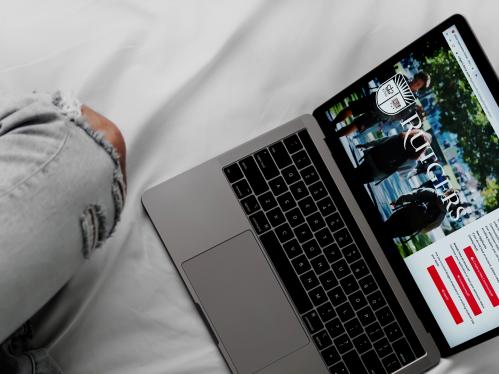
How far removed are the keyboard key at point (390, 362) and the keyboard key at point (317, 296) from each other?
13 cm

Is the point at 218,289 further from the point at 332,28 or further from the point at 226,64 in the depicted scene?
the point at 332,28

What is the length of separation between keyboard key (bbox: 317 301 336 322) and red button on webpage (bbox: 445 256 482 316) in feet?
0.62

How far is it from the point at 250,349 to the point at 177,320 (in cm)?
13

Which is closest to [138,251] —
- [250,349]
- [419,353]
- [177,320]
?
[177,320]

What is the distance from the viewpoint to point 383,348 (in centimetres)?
91

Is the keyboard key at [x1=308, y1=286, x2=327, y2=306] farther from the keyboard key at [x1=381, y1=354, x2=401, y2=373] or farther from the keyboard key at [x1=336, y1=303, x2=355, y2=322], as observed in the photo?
the keyboard key at [x1=381, y1=354, x2=401, y2=373]

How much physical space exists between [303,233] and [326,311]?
0.13 metres

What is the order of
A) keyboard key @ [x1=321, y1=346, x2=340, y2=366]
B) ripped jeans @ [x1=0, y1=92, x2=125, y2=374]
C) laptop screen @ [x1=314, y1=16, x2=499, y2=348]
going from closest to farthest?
ripped jeans @ [x1=0, y1=92, x2=125, y2=374] → laptop screen @ [x1=314, y1=16, x2=499, y2=348] → keyboard key @ [x1=321, y1=346, x2=340, y2=366]

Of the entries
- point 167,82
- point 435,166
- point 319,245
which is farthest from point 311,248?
point 167,82

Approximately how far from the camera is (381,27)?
101 cm

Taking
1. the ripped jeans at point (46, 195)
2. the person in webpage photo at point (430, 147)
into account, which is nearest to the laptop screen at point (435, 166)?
the person in webpage photo at point (430, 147)

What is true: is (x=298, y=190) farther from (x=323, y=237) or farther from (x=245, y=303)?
A: (x=245, y=303)

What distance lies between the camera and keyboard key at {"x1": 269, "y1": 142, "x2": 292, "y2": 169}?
36.2 inches

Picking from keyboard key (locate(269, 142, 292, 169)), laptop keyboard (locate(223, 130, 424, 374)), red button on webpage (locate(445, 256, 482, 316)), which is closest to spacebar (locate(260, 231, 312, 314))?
laptop keyboard (locate(223, 130, 424, 374))
